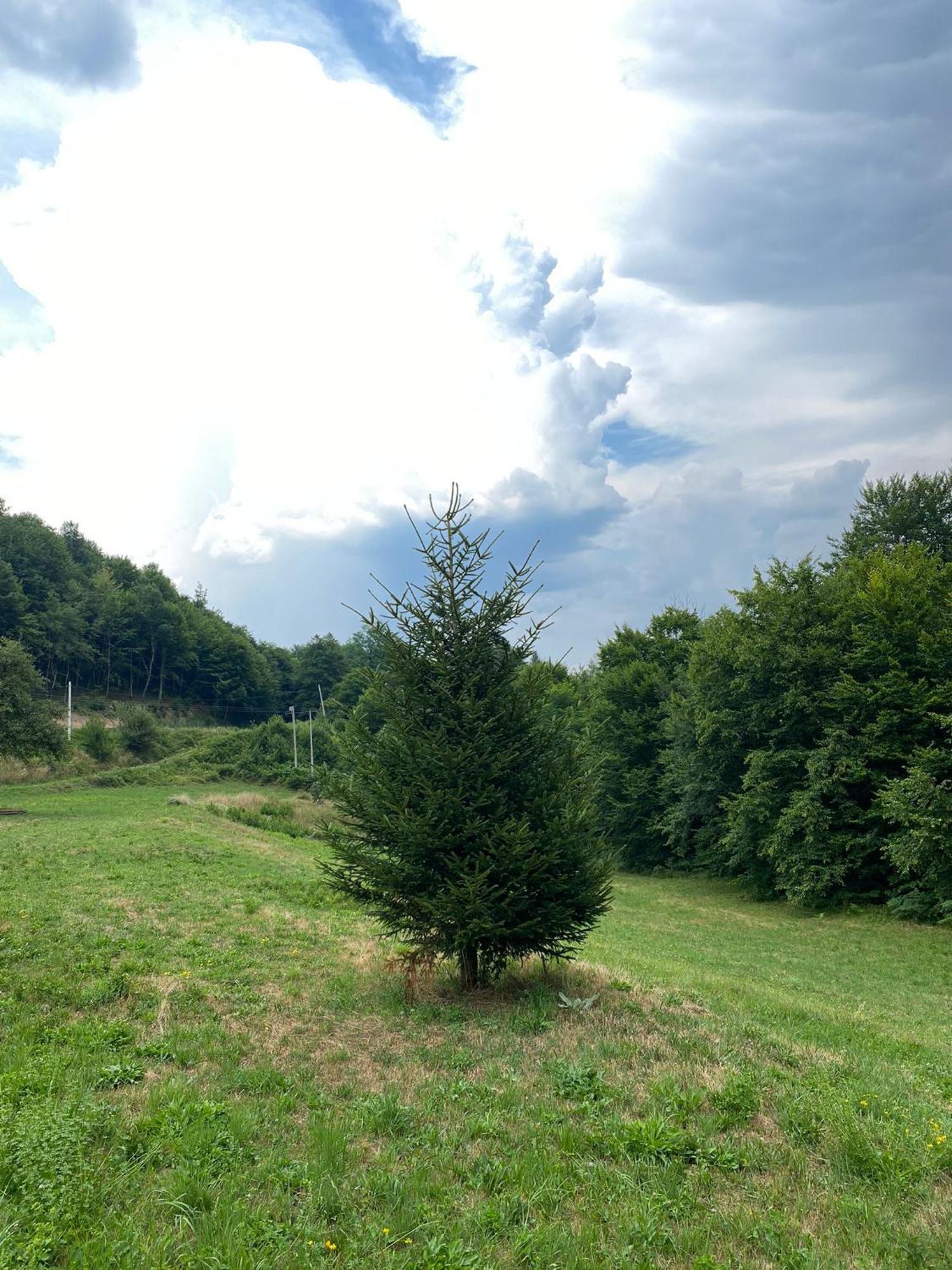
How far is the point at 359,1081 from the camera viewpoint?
688cm

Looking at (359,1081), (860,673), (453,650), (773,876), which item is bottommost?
(773,876)

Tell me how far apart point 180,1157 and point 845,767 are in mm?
29990

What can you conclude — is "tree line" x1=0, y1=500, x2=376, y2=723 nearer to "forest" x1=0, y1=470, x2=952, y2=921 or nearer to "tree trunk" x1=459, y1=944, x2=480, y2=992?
"forest" x1=0, y1=470, x2=952, y2=921

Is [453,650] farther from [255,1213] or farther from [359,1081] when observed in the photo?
[255,1213]

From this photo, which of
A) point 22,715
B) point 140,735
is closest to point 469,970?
point 22,715

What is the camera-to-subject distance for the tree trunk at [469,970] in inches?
406

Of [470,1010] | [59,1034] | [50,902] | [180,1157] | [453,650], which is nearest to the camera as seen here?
[180,1157]

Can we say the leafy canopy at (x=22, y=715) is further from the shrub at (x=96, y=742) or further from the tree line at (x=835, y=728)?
the tree line at (x=835, y=728)

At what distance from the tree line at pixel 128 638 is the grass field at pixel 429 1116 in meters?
60.1

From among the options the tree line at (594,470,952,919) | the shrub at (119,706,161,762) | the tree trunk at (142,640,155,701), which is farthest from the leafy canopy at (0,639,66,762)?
the tree trunk at (142,640,155,701)

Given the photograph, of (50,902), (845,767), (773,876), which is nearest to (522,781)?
(50,902)

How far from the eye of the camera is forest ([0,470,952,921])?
91.2 ft

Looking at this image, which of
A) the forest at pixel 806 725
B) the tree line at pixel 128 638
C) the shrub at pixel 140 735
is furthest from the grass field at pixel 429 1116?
the tree line at pixel 128 638

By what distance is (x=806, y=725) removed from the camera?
109 feet
